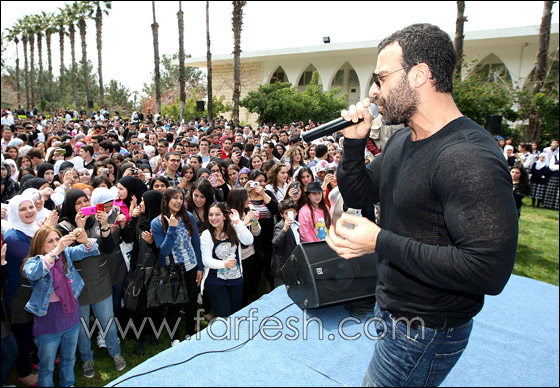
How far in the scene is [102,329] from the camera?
3.75 metres

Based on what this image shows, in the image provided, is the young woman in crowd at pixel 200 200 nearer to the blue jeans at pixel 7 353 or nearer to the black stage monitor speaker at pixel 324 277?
the black stage monitor speaker at pixel 324 277

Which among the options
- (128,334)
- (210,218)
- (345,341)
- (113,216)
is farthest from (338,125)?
(128,334)

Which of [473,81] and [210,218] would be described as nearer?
[210,218]

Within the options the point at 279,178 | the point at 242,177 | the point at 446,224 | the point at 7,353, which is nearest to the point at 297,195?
the point at 279,178

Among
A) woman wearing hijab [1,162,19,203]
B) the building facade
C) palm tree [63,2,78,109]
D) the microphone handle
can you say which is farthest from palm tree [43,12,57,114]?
the microphone handle

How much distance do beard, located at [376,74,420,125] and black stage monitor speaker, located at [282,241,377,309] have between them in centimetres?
214

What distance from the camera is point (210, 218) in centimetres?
403

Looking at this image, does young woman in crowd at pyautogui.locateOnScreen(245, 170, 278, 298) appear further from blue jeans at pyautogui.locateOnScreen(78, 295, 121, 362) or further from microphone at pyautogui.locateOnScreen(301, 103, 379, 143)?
microphone at pyautogui.locateOnScreen(301, 103, 379, 143)

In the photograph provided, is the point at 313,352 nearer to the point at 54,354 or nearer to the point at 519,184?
the point at 54,354

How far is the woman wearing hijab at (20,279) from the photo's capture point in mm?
3094

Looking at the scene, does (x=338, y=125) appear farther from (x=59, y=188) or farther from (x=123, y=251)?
(x=59, y=188)

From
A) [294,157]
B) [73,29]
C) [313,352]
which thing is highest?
[73,29]

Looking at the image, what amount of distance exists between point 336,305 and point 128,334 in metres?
2.50

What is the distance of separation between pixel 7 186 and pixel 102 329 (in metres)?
3.10
